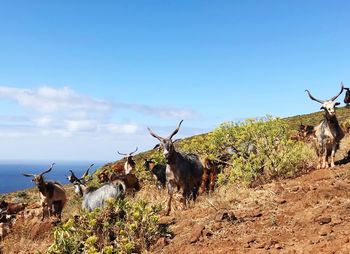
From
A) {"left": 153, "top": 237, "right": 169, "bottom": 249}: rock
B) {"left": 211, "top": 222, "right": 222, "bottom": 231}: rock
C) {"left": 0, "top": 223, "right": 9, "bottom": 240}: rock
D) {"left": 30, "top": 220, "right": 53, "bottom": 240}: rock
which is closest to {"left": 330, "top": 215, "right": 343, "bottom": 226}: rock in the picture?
{"left": 211, "top": 222, "right": 222, "bottom": 231}: rock

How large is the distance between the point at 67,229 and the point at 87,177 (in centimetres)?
1439

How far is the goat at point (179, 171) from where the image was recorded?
1216 cm

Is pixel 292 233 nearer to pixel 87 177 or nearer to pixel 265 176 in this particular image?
pixel 265 176

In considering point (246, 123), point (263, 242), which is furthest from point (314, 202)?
point (246, 123)

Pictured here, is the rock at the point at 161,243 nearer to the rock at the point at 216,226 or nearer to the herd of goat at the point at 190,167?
the rock at the point at 216,226

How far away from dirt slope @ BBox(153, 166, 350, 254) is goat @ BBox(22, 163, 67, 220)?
832cm

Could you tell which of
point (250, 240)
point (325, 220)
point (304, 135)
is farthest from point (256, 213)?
point (304, 135)

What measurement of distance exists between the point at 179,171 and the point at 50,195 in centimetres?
778

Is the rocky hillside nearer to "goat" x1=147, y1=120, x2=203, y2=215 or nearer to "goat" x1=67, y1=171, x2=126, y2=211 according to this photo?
"goat" x1=147, y1=120, x2=203, y2=215

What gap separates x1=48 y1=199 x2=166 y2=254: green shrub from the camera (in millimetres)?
8906

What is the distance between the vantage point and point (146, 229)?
9242 mm

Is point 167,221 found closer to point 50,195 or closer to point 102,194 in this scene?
point 102,194

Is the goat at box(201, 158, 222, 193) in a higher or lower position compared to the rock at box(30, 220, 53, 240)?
higher

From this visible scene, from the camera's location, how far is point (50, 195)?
59.3 feet
